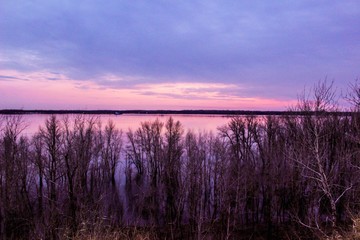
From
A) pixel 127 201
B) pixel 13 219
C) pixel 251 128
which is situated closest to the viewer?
pixel 13 219

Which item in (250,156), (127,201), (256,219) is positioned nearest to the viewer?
(256,219)

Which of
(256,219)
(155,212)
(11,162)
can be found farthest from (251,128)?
(11,162)

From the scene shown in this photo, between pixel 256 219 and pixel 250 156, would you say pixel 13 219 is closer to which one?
pixel 256 219

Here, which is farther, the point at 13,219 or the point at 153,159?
the point at 153,159

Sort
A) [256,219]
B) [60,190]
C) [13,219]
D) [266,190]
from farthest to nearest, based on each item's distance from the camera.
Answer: [266,190]
[256,219]
[60,190]
[13,219]

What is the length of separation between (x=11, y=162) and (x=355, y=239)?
108ft

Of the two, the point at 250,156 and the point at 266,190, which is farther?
the point at 250,156

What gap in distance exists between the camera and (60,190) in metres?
27.0

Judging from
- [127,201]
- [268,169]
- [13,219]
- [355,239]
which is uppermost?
[355,239]

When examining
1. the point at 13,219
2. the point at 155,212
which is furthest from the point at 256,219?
the point at 13,219

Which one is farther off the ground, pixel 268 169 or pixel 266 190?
pixel 268 169

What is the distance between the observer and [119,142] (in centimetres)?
5416

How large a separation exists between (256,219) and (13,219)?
25.9 m

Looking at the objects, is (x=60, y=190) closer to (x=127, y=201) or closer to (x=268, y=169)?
(x=127, y=201)
